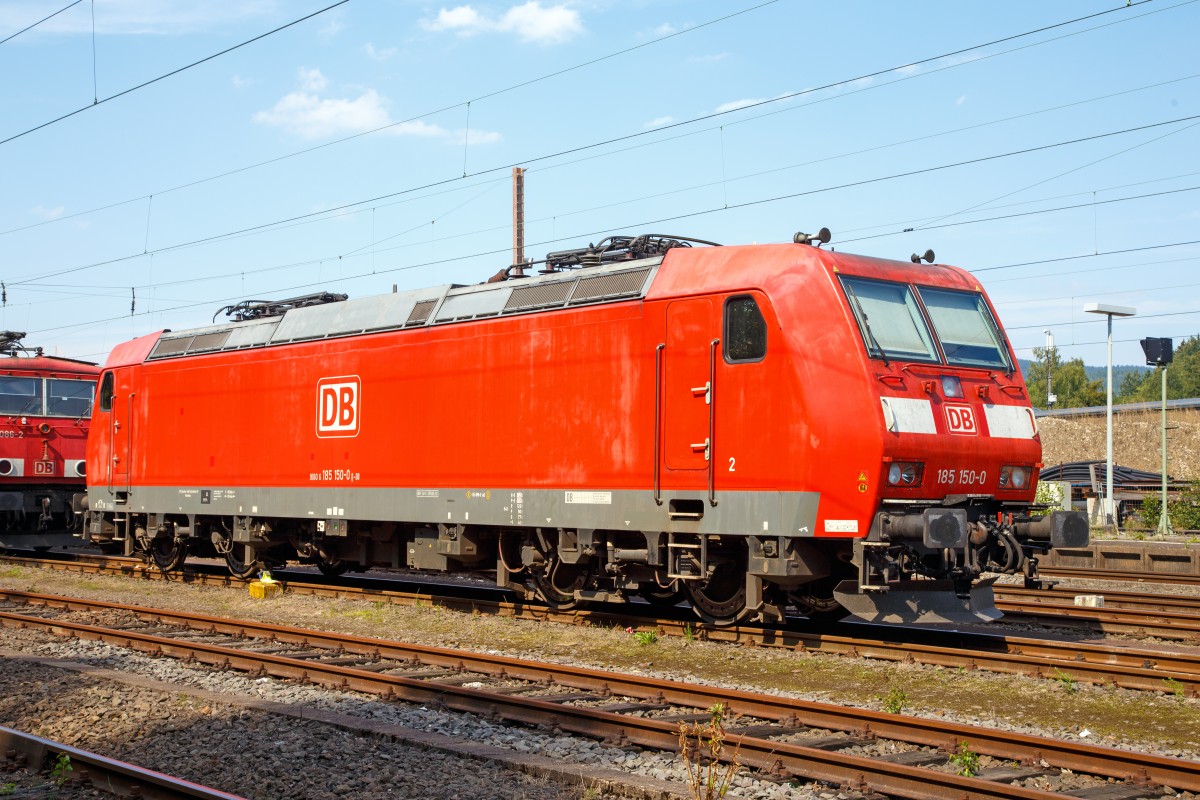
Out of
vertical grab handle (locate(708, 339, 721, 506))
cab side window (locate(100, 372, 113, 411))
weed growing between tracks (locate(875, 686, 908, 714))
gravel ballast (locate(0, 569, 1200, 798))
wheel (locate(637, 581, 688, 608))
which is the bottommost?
gravel ballast (locate(0, 569, 1200, 798))

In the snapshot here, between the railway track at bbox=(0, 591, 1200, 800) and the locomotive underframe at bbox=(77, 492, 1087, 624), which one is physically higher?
the locomotive underframe at bbox=(77, 492, 1087, 624)

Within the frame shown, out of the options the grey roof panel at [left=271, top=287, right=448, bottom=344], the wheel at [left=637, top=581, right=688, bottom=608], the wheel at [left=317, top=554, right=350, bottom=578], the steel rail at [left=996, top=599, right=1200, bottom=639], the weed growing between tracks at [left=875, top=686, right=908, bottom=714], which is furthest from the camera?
the wheel at [left=317, top=554, right=350, bottom=578]

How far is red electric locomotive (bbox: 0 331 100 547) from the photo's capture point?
2373cm

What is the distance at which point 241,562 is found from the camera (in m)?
19.8

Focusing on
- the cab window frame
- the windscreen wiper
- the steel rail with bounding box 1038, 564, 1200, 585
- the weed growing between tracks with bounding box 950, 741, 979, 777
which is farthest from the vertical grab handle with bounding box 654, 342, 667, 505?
the steel rail with bounding box 1038, 564, 1200, 585

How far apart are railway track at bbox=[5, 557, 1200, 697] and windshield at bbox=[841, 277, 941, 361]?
Result: 2.82 m

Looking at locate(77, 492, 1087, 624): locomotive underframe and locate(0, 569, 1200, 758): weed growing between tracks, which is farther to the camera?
locate(77, 492, 1087, 624): locomotive underframe

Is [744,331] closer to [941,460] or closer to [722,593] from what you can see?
[941,460]

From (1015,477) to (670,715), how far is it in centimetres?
501

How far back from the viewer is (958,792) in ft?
22.3

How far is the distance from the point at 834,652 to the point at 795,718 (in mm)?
3450

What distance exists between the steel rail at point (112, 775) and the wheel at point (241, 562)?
11.0 metres

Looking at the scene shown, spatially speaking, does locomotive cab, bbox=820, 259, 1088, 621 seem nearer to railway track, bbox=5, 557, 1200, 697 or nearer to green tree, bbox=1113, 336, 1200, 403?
railway track, bbox=5, 557, 1200, 697

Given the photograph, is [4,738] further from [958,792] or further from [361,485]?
[361,485]
